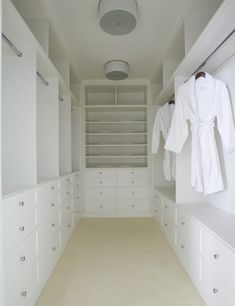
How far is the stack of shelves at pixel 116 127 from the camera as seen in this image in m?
4.67

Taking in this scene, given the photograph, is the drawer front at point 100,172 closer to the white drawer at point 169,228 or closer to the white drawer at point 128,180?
the white drawer at point 128,180

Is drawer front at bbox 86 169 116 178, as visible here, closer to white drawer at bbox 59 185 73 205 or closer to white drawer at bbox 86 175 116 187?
white drawer at bbox 86 175 116 187

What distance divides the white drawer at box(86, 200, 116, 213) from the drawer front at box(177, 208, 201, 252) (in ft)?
6.80

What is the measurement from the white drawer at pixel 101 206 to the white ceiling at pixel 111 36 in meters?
2.29

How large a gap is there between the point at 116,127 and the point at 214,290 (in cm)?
358

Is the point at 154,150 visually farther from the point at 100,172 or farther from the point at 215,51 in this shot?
the point at 215,51

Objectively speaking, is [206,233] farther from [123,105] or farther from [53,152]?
[123,105]

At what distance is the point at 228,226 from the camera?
1766 millimetres

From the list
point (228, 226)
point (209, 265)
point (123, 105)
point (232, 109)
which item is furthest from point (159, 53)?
point (209, 265)

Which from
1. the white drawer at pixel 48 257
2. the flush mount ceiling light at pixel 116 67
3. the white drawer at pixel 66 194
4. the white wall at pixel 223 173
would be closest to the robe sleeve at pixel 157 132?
the flush mount ceiling light at pixel 116 67

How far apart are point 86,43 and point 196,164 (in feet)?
6.50

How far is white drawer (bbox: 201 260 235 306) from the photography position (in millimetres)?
1375

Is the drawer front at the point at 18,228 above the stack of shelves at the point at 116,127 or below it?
below

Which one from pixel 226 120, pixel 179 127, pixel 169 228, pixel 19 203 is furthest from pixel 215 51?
pixel 169 228
